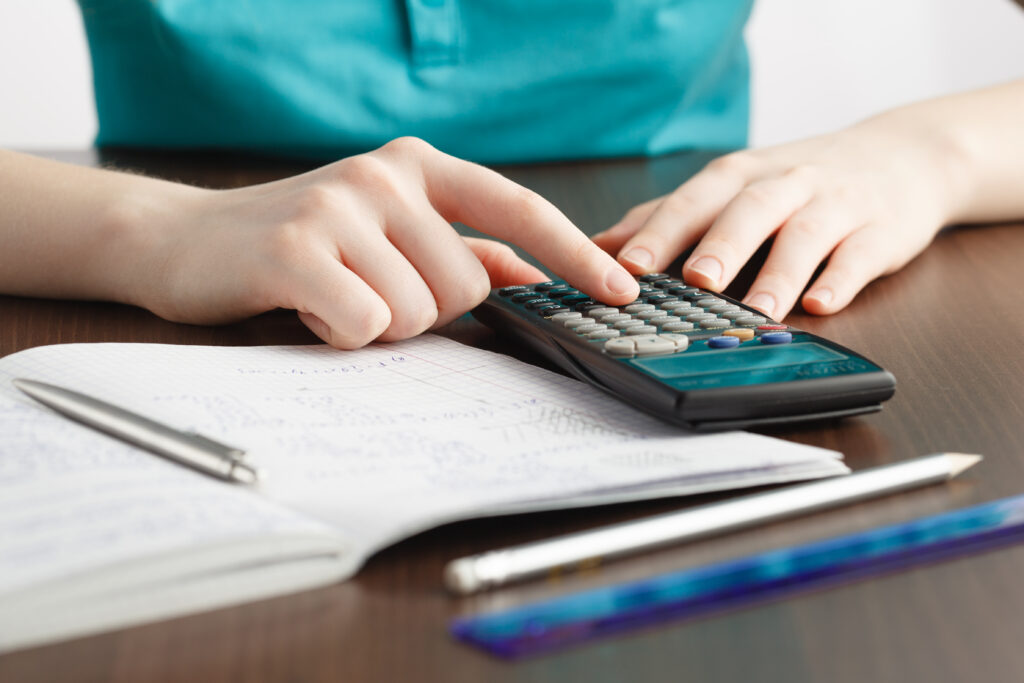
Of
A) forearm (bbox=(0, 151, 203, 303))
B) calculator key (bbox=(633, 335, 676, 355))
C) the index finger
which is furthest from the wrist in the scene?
calculator key (bbox=(633, 335, 676, 355))

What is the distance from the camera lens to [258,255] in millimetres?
443

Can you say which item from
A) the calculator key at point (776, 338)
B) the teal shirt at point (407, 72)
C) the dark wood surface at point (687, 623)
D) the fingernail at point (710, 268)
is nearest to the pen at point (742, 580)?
the dark wood surface at point (687, 623)

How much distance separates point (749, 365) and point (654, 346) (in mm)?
34

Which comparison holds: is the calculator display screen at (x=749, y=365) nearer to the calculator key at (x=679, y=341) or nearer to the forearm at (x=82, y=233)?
the calculator key at (x=679, y=341)

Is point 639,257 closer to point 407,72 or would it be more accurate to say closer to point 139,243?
point 139,243

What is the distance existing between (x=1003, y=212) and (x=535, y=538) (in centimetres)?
53

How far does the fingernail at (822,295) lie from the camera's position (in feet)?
1.65

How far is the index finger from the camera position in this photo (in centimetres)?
44

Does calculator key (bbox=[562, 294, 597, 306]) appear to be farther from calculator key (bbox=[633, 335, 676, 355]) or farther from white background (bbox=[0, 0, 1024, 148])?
white background (bbox=[0, 0, 1024, 148])

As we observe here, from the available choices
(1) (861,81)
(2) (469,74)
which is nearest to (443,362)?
Result: (2) (469,74)

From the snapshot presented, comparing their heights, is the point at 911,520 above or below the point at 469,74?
above

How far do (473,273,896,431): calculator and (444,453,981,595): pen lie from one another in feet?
0.13

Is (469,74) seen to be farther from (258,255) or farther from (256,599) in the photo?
(256,599)

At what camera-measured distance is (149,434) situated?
30 centimetres
